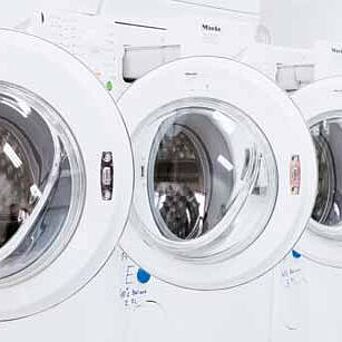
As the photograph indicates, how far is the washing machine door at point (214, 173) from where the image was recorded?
1291 millimetres

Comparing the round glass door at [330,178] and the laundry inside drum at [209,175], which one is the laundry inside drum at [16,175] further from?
the round glass door at [330,178]

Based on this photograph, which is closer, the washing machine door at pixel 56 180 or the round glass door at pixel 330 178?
the washing machine door at pixel 56 180

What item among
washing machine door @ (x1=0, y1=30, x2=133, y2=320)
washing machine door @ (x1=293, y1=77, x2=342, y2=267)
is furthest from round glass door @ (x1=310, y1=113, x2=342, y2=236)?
washing machine door @ (x1=0, y1=30, x2=133, y2=320)

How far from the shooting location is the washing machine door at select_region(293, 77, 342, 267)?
160 centimetres

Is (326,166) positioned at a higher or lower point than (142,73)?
lower

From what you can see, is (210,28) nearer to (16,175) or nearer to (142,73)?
(142,73)

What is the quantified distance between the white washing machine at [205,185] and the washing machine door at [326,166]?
0.84ft

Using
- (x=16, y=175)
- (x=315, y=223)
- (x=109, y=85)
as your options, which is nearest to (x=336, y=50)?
(x=315, y=223)

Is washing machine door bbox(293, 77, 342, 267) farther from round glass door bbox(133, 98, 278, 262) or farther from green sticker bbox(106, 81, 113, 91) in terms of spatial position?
green sticker bbox(106, 81, 113, 91)

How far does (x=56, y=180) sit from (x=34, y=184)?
0.04 m

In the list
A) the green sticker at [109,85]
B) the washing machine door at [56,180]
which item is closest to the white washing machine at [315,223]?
the green sticker at [109,85]

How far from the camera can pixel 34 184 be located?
1.15m

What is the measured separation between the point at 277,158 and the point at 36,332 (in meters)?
0.53

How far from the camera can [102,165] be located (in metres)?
1.11
